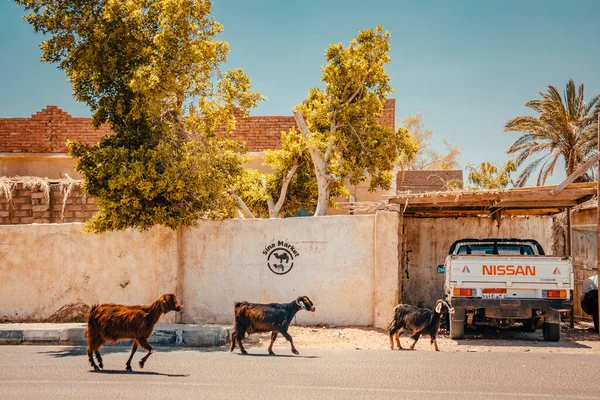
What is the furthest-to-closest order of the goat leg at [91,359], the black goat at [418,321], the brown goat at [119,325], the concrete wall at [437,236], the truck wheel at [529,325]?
the concrete wall at [437,236] → the truck wheel at [529,325] → the black goat at [418,321] → the goat leg at [91,359] → the brown goat at [119,325]

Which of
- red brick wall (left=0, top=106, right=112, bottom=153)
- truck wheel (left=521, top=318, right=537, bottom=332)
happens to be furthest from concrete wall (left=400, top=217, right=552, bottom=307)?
red brick wall (left=0, top=106, right=112, bottom=153)

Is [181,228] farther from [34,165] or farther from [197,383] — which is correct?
[34,165]

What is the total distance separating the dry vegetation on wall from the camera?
19.1 meters

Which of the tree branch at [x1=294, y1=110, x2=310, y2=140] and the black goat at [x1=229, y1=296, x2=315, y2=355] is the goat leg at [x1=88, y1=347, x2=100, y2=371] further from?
the tree branch at [x1=294, y1=110, x2=310, y2=140]

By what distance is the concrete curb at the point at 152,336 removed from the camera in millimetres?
11297

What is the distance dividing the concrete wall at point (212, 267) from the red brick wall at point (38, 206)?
5.40m

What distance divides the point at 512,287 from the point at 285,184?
6.89 meters

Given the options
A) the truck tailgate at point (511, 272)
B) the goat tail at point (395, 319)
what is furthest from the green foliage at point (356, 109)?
the goat tail at point (395, 319)

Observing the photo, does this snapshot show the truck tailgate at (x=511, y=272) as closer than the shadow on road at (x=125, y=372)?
No

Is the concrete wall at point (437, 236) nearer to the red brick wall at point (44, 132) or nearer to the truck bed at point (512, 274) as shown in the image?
the truck bed at point (512, 274)

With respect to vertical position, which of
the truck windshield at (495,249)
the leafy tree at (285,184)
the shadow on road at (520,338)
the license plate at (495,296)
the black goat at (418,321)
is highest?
the leafy tree at (285,184)

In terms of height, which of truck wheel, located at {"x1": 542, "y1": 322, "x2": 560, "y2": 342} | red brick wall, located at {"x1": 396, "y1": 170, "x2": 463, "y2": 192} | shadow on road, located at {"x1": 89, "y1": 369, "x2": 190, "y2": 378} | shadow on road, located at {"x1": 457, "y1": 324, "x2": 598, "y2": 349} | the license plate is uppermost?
red brick wall, located at {"x1": 396, "y1": 170, "x2": 463, "y2": 192}

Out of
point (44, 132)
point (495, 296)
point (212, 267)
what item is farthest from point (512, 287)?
point (44, 132)

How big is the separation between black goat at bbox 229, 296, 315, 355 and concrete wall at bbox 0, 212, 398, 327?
337 centimetres
